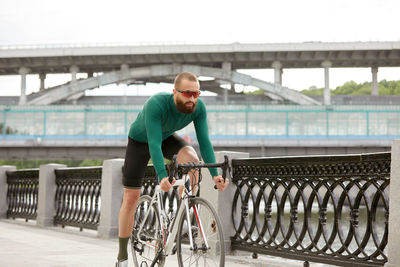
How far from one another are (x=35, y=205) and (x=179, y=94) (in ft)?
33.0

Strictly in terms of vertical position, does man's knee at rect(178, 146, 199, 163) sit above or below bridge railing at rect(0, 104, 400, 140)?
below

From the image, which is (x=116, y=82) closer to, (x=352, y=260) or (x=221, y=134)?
(x=221, y=134)

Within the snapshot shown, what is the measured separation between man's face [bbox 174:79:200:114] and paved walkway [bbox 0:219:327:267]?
2315 mm

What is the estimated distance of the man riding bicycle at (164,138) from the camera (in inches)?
170

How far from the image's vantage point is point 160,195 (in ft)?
15.9

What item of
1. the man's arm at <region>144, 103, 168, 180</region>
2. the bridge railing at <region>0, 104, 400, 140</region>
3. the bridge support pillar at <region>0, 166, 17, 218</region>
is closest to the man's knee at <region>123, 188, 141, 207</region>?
the man's arm at <region>144, 103, 168, 180</region>

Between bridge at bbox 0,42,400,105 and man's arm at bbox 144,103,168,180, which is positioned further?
bridge at bbox 0,42,400,105

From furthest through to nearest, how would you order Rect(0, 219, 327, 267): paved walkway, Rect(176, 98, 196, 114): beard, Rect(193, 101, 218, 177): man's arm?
Rect(0, 219, 327, 267): paved walkway
Rect(193, 101, 218, 177): man's arm
Rect(176, 98, 196, 114): beard

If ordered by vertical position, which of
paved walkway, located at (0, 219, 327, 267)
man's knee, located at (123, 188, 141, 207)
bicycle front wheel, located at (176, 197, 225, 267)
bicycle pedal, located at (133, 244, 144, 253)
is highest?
man's knee, located at (123, 188, 141, 207)

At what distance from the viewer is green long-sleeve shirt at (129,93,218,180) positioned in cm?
429

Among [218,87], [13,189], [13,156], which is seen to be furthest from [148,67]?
[13,189]

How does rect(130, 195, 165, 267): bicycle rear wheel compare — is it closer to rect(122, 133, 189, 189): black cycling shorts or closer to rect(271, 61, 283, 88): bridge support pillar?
rect(122, 133, 189, 189): black cycling shorts

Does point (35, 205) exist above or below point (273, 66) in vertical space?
below

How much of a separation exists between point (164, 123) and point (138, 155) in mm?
493
